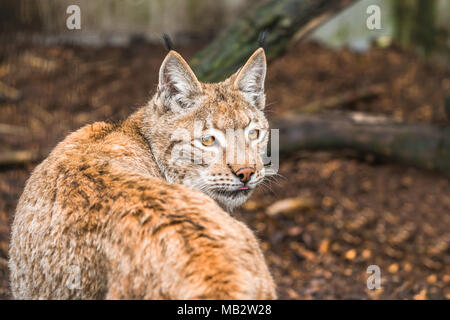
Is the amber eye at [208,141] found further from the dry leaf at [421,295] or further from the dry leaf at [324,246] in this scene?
the dry leaf at [324,246]

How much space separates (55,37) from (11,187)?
4.51 meters

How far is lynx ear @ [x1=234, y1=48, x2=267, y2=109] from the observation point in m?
3.82

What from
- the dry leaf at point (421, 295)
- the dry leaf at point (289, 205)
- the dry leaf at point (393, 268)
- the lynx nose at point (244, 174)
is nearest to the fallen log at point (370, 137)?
the dry leaf at point (289, 205)

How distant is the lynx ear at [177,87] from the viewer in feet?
11.8

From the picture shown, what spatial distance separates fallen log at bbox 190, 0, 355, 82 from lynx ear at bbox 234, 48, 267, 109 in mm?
1660

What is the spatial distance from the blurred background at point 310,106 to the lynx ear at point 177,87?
895 millimetres

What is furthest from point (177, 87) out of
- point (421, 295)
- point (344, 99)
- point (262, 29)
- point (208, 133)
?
point (344, 99)

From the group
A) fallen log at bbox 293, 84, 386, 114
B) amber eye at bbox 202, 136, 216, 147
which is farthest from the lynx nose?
fallen log at bbox 293, 84, 386, 114

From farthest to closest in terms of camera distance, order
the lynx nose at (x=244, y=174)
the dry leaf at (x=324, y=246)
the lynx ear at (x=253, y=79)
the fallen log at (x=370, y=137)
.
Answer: the fallen log at (x=370, y=137) → the dry leaf at (x=324, y=246) → the lynx ear at (x=253, y=79) → the lynx nose at (x=244, y=174)

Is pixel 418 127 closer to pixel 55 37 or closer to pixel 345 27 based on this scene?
pixel 345 27

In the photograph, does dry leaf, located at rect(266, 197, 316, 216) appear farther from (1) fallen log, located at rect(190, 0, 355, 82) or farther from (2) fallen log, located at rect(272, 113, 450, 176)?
(1) fallen log, located at rect(190, 0, 355, 82)

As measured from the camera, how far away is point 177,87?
12.1 ft

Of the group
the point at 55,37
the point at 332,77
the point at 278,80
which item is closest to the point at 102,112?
the point at 55,37

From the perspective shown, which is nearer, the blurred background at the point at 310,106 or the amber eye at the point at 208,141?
the amber eye at the point at 208,141
